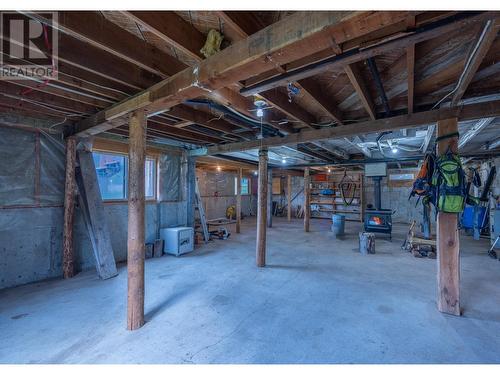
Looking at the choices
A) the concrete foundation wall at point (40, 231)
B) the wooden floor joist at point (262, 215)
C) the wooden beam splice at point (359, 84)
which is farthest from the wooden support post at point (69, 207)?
the wooden beam splice at point (359, 84)

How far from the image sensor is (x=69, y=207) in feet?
11.6

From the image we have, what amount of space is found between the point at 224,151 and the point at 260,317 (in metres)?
3.22

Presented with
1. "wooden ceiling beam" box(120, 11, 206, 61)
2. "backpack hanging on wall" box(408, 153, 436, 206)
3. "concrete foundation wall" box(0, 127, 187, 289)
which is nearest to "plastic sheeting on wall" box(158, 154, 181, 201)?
"concrete foundation wall" box(0, 127, 187, 289)

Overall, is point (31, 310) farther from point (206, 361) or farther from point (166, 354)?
point (206, 361)

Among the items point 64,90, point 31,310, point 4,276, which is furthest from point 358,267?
point 4,276

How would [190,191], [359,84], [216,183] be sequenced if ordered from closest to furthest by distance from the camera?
[359,84]
[190,191]
[216,183]

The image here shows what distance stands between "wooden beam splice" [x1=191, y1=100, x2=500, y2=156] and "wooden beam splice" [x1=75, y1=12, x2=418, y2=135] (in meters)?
2.03

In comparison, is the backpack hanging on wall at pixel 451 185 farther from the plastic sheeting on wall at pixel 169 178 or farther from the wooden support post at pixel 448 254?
the plastic sheeting on wall at pixel 169 178

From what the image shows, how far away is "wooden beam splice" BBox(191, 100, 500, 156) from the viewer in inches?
95.9

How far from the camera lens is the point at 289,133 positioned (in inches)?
151

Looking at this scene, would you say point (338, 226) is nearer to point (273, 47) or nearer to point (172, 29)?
point (273, 47)

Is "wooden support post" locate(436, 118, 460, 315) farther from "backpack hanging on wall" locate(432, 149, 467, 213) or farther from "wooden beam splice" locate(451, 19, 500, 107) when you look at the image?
"wooden beam splice" locate(451, 19, 500, 107)

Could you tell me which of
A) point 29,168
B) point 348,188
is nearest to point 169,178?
point 29,168

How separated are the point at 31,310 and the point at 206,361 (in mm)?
2158
